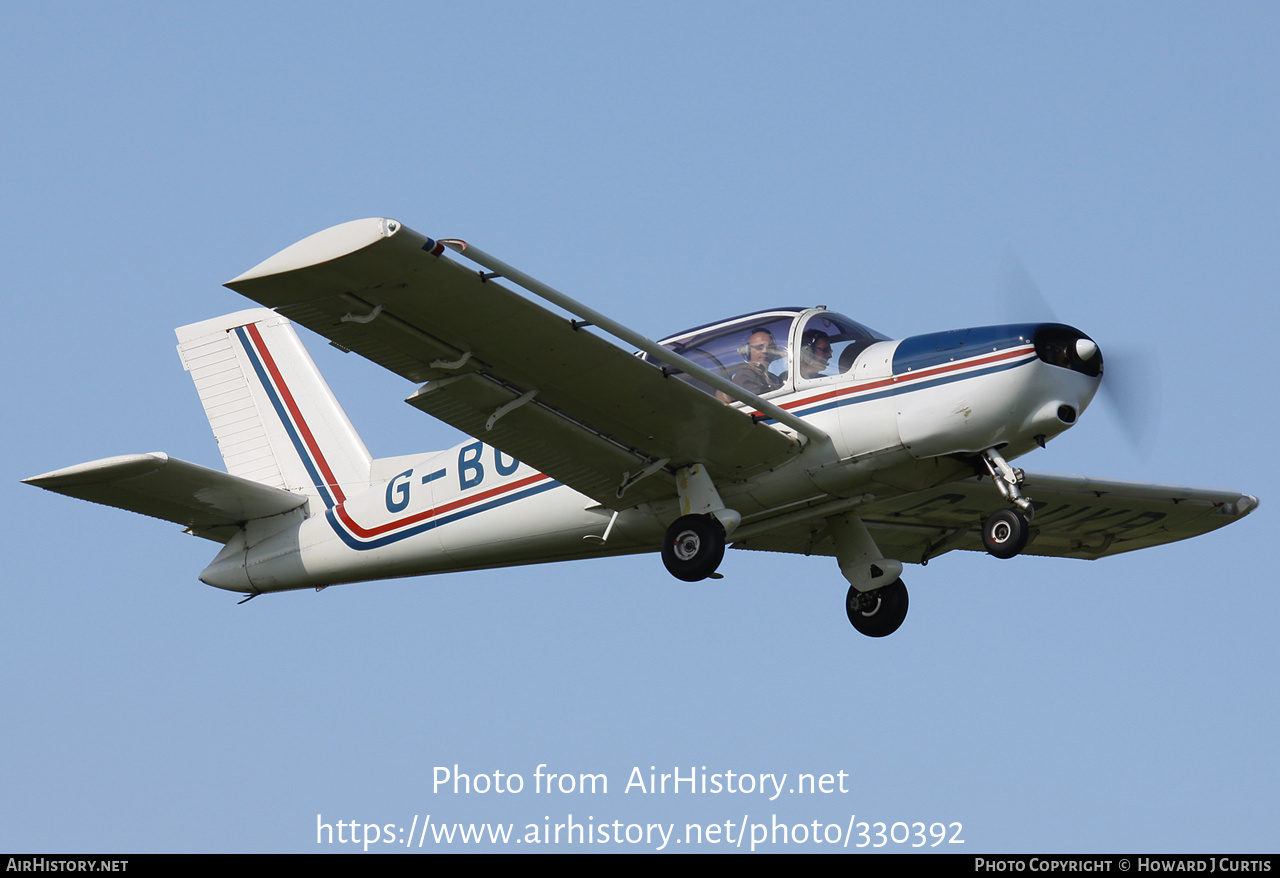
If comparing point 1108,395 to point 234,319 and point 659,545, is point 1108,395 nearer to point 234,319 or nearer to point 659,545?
point 659,545

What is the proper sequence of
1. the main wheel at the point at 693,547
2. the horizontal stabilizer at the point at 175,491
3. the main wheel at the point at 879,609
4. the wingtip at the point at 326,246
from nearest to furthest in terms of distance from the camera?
the wingtip at the point at 326,246 → the main wheel at the point at 693,547 → the horizontal stabilizer at the point at 175,491 → the main wheel at the point at 879,609

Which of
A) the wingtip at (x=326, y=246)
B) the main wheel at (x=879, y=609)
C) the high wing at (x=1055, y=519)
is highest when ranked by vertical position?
the wingtip at (x=326, y=246)

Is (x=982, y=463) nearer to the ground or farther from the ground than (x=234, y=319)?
nearer to the ground

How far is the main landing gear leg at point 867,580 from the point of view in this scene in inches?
543

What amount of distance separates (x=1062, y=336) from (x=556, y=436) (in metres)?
3.96

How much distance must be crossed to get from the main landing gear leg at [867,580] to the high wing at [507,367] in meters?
1.83

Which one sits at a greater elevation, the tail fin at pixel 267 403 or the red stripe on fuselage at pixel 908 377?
the tail fin at pixel 267 403

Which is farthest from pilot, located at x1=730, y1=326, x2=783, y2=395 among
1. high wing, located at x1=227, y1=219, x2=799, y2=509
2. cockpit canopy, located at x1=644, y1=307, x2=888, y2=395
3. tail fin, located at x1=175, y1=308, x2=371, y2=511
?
tail fin, located at x1=175, y1=308, x2=371, y2=511

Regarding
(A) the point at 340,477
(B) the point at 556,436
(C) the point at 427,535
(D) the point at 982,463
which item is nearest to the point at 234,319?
(A) the point at 340,477

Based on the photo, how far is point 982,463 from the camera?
40.4 ft

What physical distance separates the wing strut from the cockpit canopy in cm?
25

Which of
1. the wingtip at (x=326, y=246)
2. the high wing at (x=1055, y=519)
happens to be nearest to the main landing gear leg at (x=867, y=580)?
the high wing at (x=1055, y=519)

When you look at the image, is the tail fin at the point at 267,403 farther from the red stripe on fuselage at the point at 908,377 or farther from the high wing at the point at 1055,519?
the red stripe on fuselage at the point at 908,377

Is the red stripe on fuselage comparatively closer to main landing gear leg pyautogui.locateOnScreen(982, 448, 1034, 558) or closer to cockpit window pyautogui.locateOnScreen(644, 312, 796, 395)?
cockpit window pyautogui.locateOnScreen(644, 312, 796, 395)
